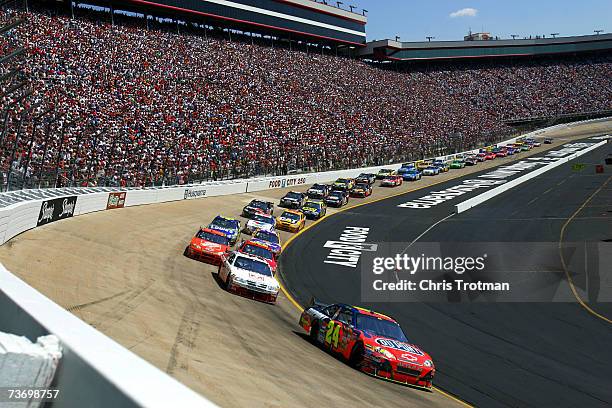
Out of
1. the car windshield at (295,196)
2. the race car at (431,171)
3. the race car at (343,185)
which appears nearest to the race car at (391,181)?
the race car at (343,185)

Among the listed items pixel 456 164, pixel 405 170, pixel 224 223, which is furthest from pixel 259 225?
pixel 456 164

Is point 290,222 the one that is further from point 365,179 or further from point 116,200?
point 365,179

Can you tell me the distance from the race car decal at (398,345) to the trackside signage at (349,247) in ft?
43.2

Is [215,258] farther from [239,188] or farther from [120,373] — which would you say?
[239,188]

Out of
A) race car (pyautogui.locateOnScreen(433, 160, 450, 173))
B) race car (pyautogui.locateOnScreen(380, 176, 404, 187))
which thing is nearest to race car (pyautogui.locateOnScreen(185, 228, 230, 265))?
race car (pyautogui.locateOnScreen(380, 176, 404, 187))

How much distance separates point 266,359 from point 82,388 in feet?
25.7

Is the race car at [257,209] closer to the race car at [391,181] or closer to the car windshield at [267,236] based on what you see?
the car windshield at [267,236]

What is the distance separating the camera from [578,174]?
62719 millimetres

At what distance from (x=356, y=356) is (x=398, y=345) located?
2.95 ft

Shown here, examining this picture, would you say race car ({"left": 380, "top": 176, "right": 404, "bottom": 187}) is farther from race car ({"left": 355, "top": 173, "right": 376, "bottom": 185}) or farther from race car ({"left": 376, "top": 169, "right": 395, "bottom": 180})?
race car ({"left": 376, "top": 169, "right": 395, "bottom": 180})

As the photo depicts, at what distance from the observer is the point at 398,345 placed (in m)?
12.4

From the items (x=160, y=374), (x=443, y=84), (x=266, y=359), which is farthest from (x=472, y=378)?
(x=443, y=84)

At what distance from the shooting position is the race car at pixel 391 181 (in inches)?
2093

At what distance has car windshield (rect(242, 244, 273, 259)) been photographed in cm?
2187
